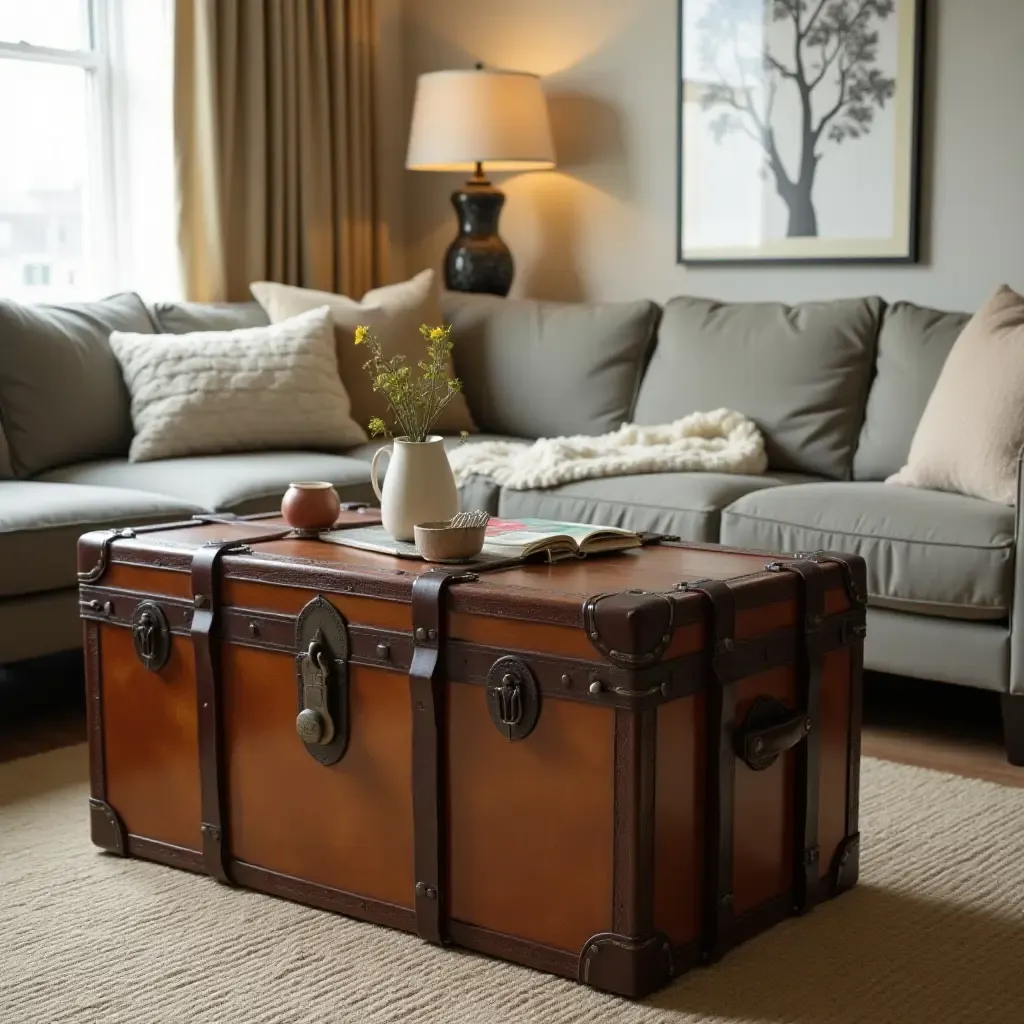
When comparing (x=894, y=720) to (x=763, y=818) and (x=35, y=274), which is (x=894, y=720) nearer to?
(x=763, y=818)

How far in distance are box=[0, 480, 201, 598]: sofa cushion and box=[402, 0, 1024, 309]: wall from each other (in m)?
1.95

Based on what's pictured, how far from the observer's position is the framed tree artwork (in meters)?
4.22

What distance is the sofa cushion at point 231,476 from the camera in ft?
11.9

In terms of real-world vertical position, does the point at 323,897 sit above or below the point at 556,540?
below

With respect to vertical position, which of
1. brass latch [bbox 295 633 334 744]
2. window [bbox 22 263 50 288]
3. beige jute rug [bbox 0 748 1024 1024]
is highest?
window [bbox 22 263 50 288]

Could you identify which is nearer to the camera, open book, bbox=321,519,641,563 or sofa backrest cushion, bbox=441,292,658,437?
open book, bbox=321,519,641,563

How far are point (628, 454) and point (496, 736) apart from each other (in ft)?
6.20

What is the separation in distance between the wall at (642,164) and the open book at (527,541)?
7.02 feet

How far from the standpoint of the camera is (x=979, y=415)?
3332mm

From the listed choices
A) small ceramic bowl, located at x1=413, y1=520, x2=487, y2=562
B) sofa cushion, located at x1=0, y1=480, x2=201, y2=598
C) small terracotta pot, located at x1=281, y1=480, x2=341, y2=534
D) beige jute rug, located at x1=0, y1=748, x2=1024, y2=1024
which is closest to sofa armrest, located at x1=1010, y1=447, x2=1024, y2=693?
beige jute rug, located at x1=0, y1=748, x2=1024, y2=1024

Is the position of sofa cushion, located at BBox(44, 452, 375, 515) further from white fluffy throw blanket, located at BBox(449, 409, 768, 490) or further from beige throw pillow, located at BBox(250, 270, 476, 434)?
beige throw pillow, located at BBox(250, 270, 476, 434)

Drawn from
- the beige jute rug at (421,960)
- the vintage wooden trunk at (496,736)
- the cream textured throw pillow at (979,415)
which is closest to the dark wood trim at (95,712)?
the vintage wooden trunk at (496,736)

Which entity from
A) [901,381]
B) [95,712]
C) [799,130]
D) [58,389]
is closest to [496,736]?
[95,712]

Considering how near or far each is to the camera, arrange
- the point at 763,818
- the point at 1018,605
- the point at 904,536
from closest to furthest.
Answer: the point at 763,818
the point at 1018,605
the point at 904,536
